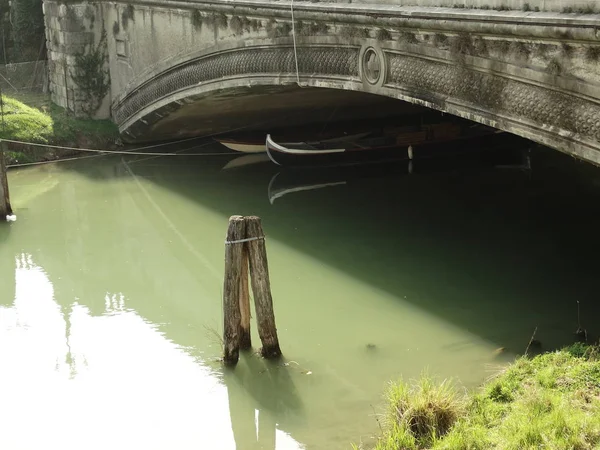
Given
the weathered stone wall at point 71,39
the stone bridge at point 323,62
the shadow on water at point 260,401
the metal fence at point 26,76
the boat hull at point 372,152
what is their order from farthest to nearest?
the metal fence at point 26,76
the weathered stone wall at point 71,39
the boat hull at point 372,152
the stone bridge at point 323,62
the shadow on water at point 260,401

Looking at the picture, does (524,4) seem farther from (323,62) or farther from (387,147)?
(387,147)

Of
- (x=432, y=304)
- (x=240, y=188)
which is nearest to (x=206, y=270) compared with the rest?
(x=432, y=304)

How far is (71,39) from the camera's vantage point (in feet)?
54.2

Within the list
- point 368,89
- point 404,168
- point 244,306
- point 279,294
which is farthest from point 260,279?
point 404,168

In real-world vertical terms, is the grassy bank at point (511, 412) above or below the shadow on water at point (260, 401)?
above

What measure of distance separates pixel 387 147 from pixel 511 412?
984cm

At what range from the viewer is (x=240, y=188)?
14375 millimetres

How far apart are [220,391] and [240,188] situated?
23.0 feet

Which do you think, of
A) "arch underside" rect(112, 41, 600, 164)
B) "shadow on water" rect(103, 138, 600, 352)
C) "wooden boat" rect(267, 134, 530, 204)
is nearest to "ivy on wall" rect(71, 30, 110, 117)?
"arch underside" rect(112, 41, 600, 164)

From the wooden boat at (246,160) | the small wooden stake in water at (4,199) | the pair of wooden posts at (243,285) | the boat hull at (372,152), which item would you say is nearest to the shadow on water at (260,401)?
the pair of wooden posts at (243,285)

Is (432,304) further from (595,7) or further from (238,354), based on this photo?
(595,7)

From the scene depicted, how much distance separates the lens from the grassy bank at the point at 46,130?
51.3 feet

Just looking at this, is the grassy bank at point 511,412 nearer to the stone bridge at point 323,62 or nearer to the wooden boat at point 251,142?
the stone bridge at point 323,62

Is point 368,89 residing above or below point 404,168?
above
